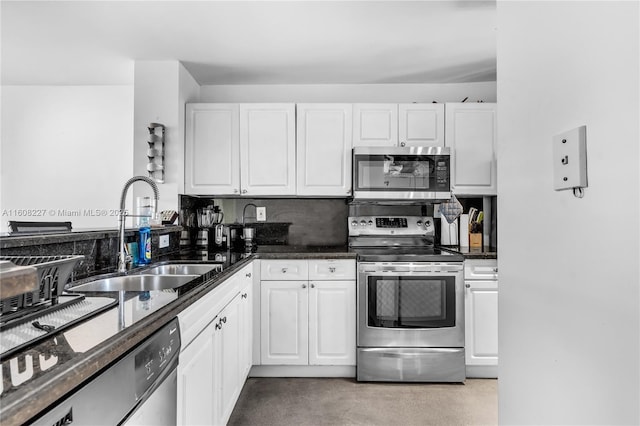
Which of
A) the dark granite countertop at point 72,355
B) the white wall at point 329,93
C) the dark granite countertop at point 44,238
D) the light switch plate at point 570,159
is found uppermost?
the white wall at point 329,93

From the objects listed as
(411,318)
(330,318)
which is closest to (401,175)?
(411,318)

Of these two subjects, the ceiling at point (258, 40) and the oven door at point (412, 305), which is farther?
the oven door at point (412, 305)

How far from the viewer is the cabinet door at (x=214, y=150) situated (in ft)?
9.79

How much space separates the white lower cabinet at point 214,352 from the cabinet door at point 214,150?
0.96 m

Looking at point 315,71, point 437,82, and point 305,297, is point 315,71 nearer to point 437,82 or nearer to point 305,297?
point 437,82

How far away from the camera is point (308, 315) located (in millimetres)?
2650

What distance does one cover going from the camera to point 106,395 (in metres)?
0.73

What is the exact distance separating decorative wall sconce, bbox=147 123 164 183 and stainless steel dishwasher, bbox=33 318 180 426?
204 centimetres

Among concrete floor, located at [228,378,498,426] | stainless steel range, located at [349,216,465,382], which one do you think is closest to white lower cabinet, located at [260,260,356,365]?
stainless steel range, located at [349,216,465,382]

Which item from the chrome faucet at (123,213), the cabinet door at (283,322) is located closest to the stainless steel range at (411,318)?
the cabinet door at (283,322)

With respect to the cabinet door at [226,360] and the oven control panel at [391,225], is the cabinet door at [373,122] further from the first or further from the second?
the cabinet door at [226,360]

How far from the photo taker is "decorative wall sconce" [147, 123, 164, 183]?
2.83 metres

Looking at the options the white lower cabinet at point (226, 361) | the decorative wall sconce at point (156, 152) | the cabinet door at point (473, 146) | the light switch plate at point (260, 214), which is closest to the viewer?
the white lower cabinet at point (226, 361)

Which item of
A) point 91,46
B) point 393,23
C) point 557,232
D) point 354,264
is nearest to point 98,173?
point 91,46
